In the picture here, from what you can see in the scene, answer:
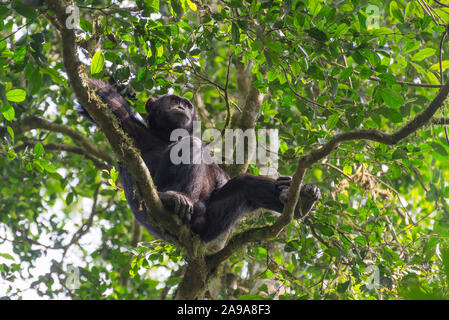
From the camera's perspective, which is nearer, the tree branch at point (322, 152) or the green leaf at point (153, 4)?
the tree branch at point (322, 152)

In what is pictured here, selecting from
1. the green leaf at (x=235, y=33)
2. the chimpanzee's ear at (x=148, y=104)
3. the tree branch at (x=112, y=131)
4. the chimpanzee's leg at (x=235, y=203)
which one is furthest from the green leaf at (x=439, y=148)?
the chimpanzee's ear at (x=148, y=104)

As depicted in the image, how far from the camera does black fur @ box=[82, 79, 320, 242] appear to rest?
5027mm

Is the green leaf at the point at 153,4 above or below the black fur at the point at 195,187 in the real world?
above

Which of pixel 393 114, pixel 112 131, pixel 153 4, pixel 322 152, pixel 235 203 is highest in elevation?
pixel 153 4

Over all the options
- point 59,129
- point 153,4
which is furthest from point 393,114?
point 59,129

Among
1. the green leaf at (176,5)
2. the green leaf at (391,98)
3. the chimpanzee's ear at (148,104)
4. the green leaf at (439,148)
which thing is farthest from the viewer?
the chimpanzee's ear at (148,104)

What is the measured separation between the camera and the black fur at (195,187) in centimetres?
503

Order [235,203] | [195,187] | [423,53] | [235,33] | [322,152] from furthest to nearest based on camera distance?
[195,187]
[235,203]
[423,53]
[235,33]
[322,152]

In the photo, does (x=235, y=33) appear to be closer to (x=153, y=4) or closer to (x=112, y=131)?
(x=153, y=4)

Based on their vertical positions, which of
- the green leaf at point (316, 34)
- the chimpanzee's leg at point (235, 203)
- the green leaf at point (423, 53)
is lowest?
the chimpanzee's leg at point (235, 203)

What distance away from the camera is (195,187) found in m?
5.43

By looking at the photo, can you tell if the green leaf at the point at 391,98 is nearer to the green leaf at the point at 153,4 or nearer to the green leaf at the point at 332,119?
the green leaf at the point at 332,119

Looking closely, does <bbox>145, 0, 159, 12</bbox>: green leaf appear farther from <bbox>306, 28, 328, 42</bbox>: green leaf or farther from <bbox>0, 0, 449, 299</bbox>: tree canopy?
<bbox>306, 28, 328, 42</bbox>: green leaf
